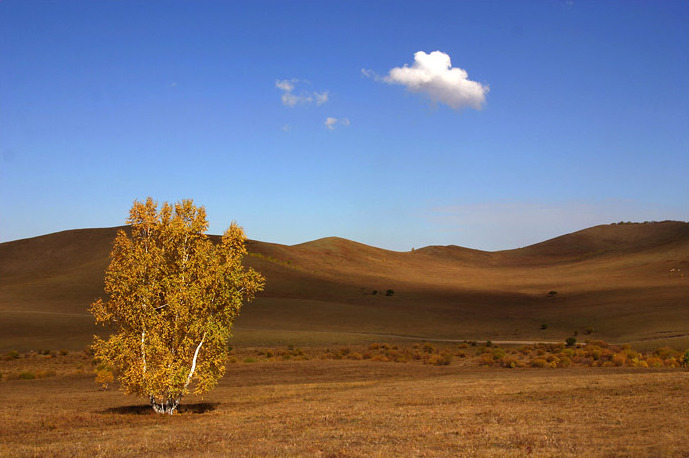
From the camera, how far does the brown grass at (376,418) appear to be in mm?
14547

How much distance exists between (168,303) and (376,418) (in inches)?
316

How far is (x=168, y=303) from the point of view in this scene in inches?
822

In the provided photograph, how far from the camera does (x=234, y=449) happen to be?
1495 cm

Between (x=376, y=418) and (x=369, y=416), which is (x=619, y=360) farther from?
(x=376, y=418)

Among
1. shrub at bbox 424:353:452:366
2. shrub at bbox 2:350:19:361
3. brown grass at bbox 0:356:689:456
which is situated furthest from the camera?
shrub at bbox 2:350:19:361

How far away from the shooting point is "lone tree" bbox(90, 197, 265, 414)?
2089 centimetres

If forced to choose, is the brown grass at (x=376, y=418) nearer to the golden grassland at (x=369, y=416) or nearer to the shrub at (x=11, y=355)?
the golden grassland at (x=369, y=416)

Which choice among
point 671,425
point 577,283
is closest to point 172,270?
point 671,425

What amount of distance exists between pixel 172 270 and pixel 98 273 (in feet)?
259

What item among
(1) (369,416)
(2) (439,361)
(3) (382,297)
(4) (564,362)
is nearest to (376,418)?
(1) (369,416)

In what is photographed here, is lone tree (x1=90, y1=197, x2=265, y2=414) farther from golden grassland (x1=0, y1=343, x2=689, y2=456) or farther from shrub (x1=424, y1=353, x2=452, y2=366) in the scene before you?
shrub (x1=424, y1=353, x2=452, y2=366)

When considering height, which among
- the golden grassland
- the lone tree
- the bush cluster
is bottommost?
the bush cluster

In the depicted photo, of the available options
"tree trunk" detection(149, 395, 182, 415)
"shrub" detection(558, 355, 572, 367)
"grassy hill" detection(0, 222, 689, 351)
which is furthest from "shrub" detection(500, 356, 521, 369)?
"tree trunk" detection(149, 395, 182, 415)

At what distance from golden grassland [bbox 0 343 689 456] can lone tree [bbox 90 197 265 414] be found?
157 centimetres
